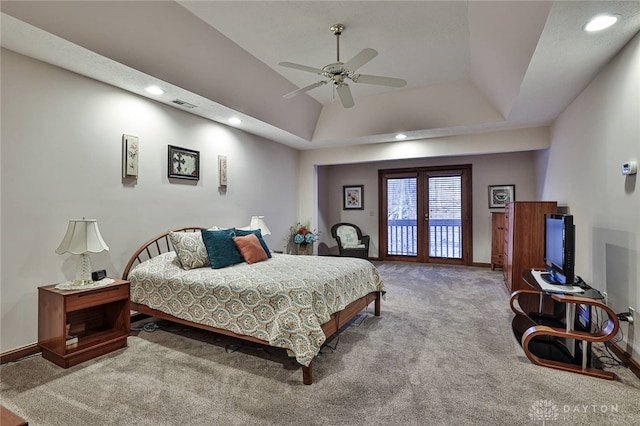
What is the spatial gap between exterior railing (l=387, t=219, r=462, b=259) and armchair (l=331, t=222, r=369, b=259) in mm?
754

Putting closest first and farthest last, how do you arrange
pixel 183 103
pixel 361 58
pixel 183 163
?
pixel 361 58 → pixel 183 103 → pixel 183 163

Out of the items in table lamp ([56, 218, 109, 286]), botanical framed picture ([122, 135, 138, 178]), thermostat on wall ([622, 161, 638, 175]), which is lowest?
table lamp ([56, 218, 109, 286])

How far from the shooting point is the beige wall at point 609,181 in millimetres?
2379

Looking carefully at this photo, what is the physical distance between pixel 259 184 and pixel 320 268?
9.03 ft

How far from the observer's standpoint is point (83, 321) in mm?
2982

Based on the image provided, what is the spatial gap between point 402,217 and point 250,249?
4.66 metres

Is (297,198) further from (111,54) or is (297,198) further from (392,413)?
(392,413)

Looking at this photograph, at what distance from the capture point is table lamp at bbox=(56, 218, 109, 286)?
2.59m

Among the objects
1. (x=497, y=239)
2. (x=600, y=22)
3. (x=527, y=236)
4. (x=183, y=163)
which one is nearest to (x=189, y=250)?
(x=183, y=163)

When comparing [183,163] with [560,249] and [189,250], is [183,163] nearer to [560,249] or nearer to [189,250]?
[189,250]

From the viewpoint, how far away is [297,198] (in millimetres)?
6691

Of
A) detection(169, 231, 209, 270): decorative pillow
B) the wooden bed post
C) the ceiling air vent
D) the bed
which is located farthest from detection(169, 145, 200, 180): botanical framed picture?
the wooden bed post

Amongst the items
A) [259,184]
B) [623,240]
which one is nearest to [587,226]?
[623,240]

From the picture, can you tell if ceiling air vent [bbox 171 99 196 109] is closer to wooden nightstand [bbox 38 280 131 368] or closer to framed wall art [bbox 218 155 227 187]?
framed wall art [bbox 218 155 227 187]
